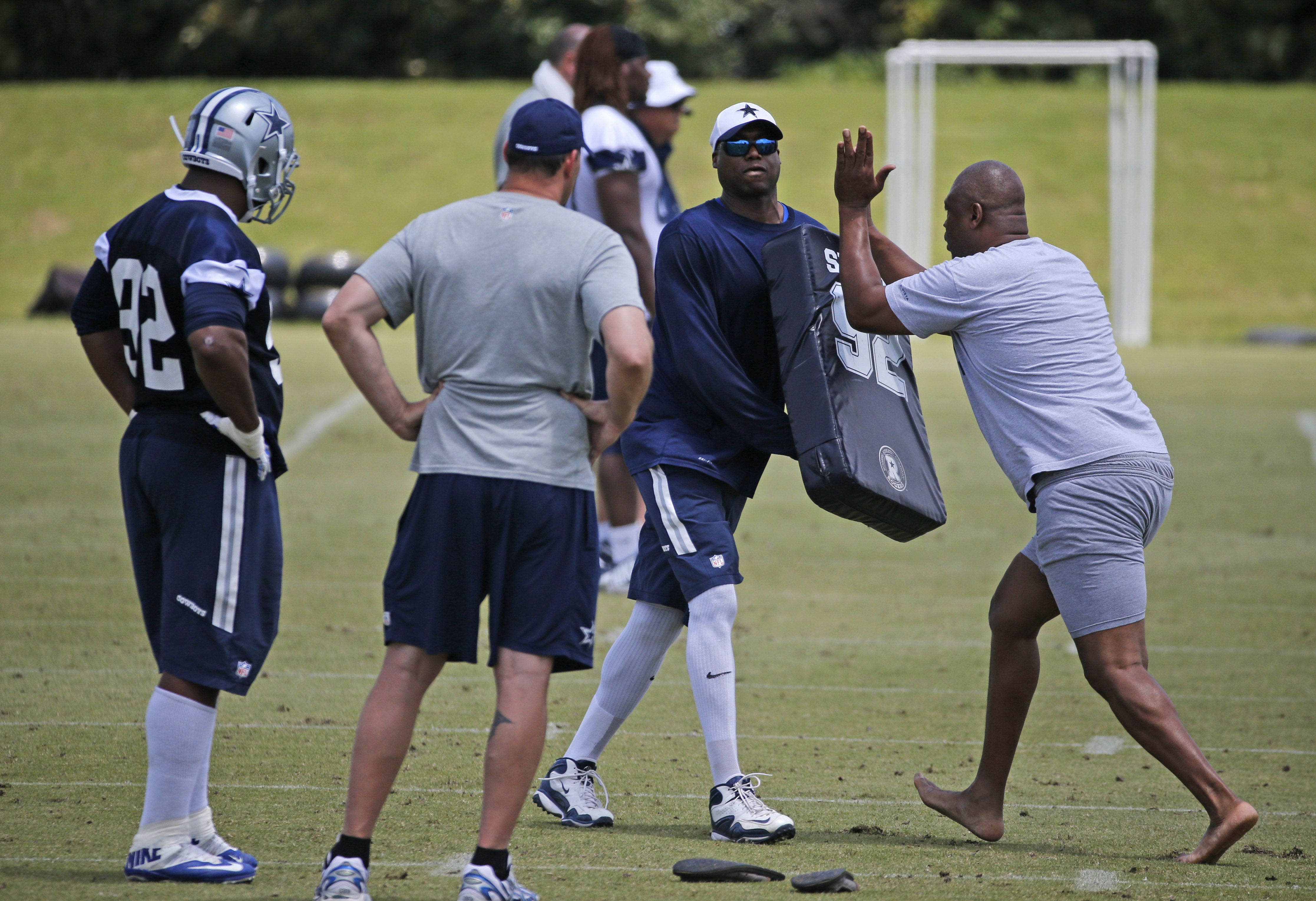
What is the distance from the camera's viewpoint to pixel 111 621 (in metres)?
7.27

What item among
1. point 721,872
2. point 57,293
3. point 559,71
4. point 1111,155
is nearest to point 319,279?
point 57,293

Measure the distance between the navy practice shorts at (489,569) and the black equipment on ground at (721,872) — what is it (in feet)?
2.18

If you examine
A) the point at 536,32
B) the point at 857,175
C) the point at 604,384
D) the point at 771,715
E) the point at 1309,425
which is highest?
the point at 536,32

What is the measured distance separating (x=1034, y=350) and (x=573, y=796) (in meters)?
1.90

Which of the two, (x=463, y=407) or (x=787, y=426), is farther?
(x=787, y=426)

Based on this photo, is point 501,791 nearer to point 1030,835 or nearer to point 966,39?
point 1030,835

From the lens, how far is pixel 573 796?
4.62 meters

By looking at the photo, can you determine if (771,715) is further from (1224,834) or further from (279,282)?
(279,282)

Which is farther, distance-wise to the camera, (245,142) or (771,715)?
(771,715)

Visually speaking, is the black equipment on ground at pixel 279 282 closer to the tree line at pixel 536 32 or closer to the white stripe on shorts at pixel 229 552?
the tree line at pixel 536 32

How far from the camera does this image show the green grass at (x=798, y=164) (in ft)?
99.9

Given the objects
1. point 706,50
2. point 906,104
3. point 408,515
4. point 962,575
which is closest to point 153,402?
point 408,515

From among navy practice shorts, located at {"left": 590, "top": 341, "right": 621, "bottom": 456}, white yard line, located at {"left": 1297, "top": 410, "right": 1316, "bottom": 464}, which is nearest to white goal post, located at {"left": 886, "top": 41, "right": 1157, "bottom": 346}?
white yard line, located at {"left": 1297, "top": 410, "right": 1316, "bottom": 464}

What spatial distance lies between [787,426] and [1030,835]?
1.43m
